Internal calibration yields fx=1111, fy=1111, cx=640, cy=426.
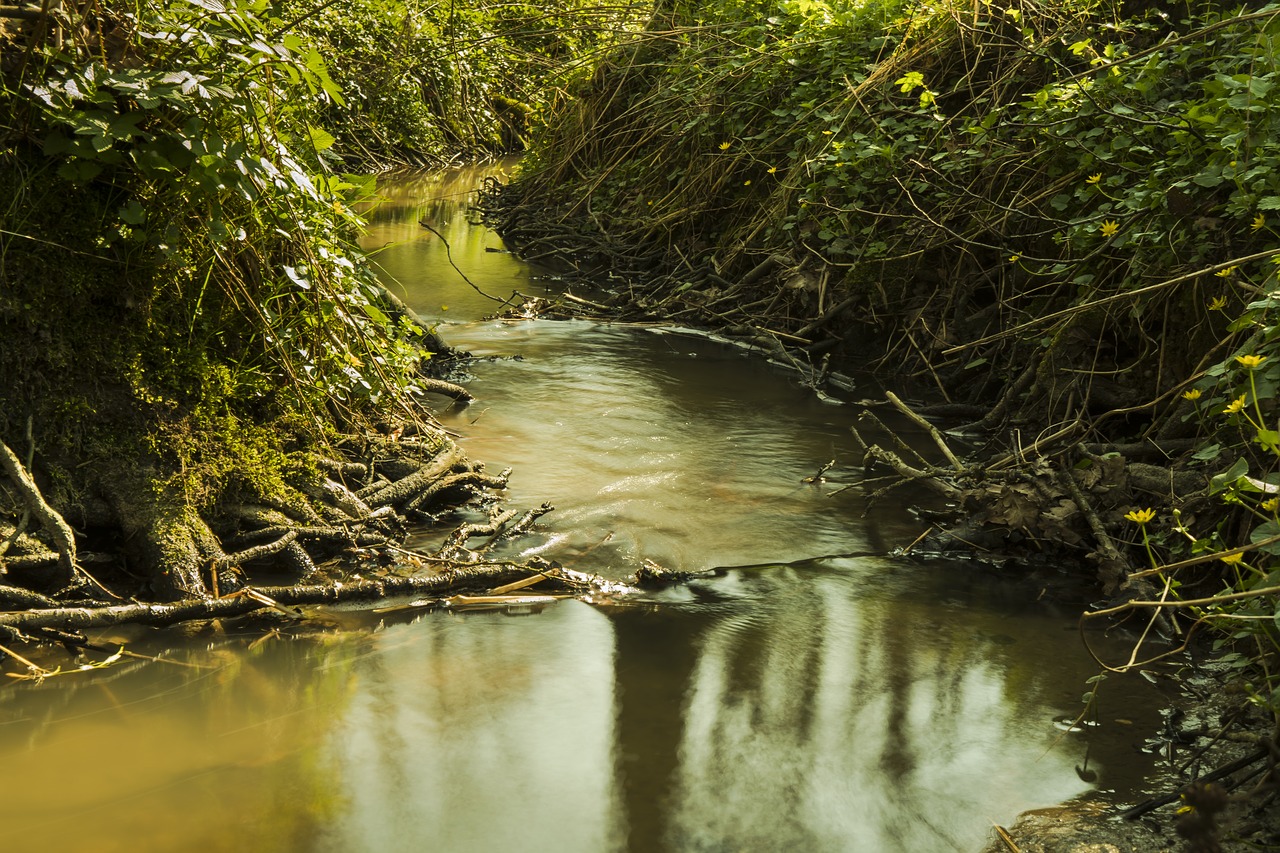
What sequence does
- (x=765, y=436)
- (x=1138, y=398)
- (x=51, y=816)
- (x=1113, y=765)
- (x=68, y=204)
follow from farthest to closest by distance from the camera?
(x=765, y=436), (x=1138, y=398), (x=68, y=204), (x=1113, y=765), (x=51, y=816)

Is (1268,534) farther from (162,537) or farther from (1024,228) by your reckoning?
(1024,228)

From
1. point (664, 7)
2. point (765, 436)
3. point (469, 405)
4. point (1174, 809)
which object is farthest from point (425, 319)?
point (1174, 809)

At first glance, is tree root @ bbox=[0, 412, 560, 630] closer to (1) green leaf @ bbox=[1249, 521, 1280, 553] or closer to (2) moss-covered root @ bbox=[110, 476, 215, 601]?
(2) moss-covered root @ bbox=[110, 476, 215, 601]

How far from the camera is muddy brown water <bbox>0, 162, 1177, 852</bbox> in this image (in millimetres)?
2453

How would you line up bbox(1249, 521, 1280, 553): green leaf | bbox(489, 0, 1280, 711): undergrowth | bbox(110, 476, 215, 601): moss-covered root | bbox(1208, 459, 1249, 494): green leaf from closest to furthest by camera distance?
bbox(1249, 521, 1280, 553): green leaf → bbox(1208, 459, 1249, 494): green leaf → bbox(110, 476, 215, 601): moss-covered root → bbox(489, 0, 1280, 711): undergrowth

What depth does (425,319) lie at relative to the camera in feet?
23.1

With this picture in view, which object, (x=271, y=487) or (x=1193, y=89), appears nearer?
(x=271, y=487)

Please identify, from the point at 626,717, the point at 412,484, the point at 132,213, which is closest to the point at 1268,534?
the point at 626,717

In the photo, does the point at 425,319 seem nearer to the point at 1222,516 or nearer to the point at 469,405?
the point at 469,405

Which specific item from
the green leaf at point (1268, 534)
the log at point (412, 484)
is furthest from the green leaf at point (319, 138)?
the green leaf at point (1268, 534)

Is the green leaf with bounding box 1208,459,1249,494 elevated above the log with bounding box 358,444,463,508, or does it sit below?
above

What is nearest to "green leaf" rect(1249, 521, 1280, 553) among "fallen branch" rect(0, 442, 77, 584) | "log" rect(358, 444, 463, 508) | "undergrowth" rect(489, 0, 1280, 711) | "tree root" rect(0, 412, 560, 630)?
"undergrowth" rect(489, 0, 1280, 711)

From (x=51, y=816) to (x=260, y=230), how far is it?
199cm

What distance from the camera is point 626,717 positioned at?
287 cm
